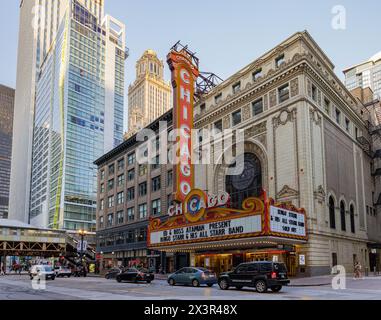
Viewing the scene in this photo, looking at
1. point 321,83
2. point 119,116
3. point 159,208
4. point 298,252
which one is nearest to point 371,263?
point 298,252

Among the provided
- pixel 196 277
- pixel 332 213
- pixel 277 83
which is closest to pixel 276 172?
pixel 332 213

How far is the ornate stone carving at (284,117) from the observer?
38403mm

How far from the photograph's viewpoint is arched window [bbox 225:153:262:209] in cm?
4225

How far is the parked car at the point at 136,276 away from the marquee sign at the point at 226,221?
612cm

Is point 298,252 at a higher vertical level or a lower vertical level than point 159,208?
lower

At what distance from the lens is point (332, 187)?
40.7 metres

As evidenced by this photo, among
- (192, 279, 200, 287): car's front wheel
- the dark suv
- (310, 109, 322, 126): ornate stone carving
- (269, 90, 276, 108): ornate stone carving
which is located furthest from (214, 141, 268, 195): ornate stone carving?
the dark suv

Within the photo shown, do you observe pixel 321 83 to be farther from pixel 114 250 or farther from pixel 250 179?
pixel 114 250

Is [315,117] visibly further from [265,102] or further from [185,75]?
[185,75]

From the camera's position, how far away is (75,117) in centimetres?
15475

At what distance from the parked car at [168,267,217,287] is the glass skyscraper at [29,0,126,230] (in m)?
124

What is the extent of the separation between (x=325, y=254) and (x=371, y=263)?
15.4 meters

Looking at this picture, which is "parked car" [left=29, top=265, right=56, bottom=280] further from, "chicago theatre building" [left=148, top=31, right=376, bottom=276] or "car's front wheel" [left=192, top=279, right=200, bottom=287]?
"car's front wheel" [left=192, top=279, right=200, bottom=287]

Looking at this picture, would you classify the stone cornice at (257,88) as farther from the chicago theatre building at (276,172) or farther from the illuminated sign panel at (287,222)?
the illuminated sign panel at (287,222)
